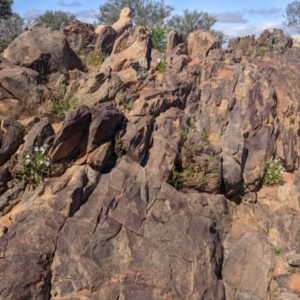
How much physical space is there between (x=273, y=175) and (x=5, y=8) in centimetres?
1687

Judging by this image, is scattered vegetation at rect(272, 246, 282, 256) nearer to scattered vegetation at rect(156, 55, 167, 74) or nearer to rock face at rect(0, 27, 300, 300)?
rock face at rect(0, 27, 300, 300)

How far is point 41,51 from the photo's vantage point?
9.24 meters

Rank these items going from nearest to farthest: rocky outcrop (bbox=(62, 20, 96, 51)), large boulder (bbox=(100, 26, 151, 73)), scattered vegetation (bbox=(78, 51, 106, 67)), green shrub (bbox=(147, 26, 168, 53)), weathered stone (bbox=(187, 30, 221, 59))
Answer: large boulder (bbox=(100, 26, 151, 73))
scattered vegetation (bbox=(78, 51, 106, 67))
rocky outcrop (bbox=(62, 20, 96, 51))
weathered stone (bbox=(187, 30, 221, 59))
green shrub (bbox=(147, 26, 168, 53))

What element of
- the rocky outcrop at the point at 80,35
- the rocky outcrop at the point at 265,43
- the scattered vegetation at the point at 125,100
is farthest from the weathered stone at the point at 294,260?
the rocky outcrop at the point at 265,43

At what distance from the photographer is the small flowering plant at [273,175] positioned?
31.7ft

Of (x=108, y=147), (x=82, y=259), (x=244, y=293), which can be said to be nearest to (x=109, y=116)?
(x=108, y=147)

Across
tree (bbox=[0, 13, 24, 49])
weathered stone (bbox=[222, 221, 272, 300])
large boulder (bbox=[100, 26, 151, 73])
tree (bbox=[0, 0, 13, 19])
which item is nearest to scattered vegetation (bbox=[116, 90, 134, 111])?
large boulder (bbox=[100, 26, 151, 73])

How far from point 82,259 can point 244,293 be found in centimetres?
295


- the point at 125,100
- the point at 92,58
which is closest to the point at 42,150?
the point at 125,100

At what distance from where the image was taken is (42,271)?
5777 millimetres

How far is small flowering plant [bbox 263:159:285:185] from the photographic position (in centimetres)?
966

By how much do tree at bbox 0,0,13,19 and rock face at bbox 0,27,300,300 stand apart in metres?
12.4

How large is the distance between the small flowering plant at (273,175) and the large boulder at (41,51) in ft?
16.7

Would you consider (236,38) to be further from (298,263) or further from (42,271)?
(42,271)
